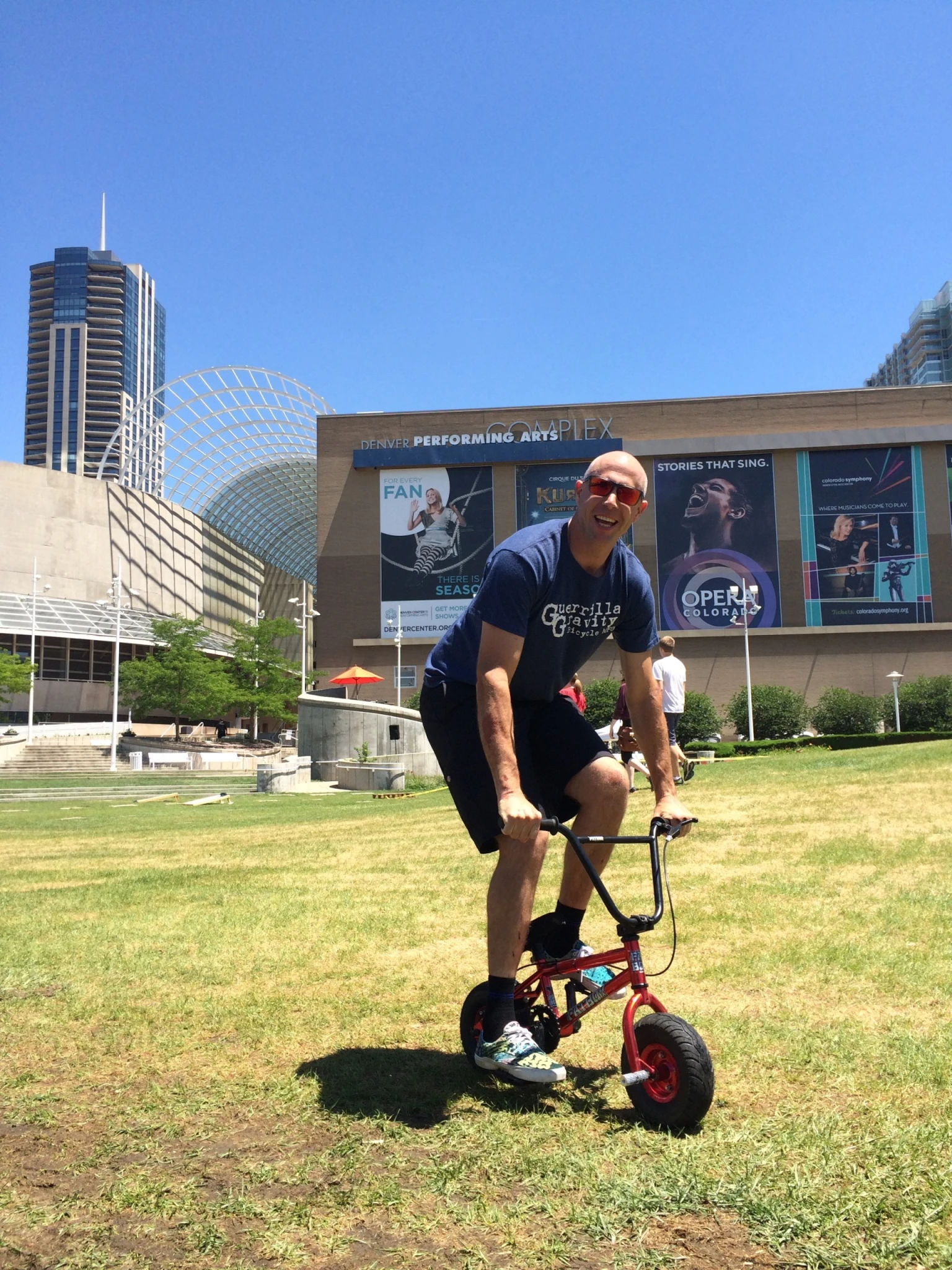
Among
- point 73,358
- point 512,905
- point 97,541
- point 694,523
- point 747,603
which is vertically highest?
point 73,358

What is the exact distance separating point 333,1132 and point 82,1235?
29.4 inches

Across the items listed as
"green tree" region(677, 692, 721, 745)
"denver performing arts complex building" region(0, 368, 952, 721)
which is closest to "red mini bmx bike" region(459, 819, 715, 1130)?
"green tree" region(677, 692, 721, 745)

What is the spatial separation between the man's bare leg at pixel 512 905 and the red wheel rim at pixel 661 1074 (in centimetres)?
55

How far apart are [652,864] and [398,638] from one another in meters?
47.9

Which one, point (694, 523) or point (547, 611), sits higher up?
point (694, 523)

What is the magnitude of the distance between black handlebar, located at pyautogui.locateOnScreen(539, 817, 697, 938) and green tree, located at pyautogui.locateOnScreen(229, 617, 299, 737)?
56.9 m

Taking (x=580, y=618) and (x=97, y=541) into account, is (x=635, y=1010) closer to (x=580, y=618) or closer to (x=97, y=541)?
(x=580, y=618)

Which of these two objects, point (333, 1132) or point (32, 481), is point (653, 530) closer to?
point (32, 481)

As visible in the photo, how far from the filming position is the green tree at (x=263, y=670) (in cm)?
5950

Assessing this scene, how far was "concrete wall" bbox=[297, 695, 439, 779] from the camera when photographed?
1172 inches

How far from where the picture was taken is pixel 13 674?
4775cm

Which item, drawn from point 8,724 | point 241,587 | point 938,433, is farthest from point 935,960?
point 241,587

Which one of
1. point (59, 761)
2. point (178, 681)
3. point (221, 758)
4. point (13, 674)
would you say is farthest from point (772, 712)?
point (13, 674)

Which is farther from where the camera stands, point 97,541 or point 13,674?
point 97,541
